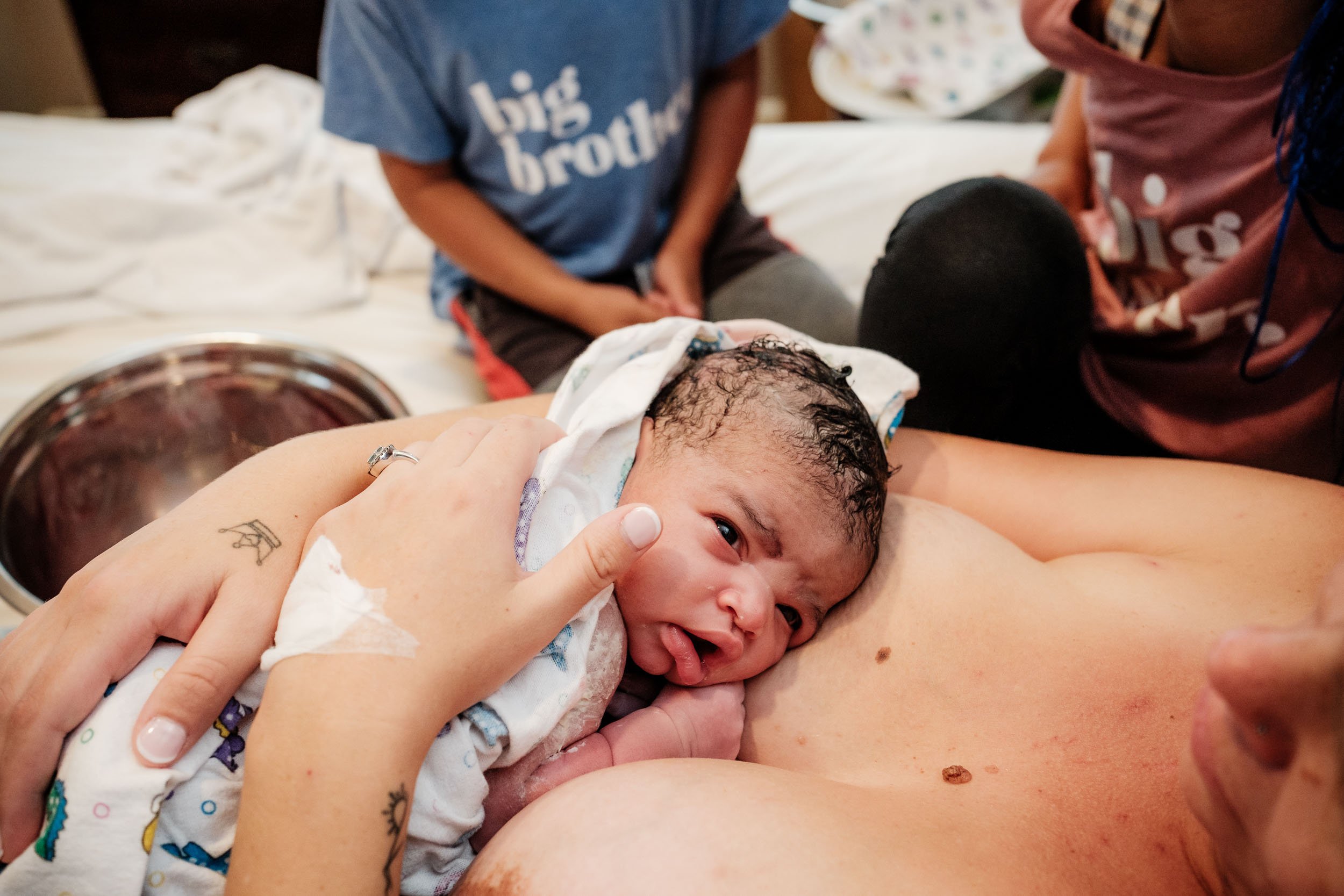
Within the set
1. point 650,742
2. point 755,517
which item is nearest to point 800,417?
point 755,517

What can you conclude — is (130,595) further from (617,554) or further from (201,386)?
(201,386)

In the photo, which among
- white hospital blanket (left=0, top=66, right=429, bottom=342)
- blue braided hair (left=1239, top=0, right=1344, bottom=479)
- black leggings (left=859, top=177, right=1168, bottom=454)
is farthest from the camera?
white hospital blanket (left=0, top=66, right=429, bottom=342)

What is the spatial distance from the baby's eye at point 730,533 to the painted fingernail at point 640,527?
0.54ft

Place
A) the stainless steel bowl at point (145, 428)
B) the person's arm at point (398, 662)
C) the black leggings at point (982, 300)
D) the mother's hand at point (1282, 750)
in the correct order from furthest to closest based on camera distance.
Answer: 1. the stainless steel bowl at point (145, 428)
2. the black leggings at point (982, 300)
3. the person's arm at point (398, 662)
4. the mother's hand at point (1282, 750)

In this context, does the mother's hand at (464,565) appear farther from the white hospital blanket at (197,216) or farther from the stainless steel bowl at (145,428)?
the white hospital blanket at (197,216)

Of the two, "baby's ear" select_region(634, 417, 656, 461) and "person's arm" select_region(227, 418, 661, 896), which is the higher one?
"person's arm" select_region(227, 418, 661, 896)

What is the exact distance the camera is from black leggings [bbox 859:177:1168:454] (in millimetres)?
1114

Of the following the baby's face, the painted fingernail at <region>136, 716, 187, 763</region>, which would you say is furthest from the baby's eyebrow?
the painted fingernail at <region>136, 716, 187, 763</region>

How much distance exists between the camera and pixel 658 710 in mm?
890

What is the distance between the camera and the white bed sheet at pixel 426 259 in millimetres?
1649

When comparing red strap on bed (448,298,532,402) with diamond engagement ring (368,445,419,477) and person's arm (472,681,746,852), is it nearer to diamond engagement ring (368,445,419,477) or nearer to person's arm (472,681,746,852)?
diamond engagement ring (368,445,419,477)

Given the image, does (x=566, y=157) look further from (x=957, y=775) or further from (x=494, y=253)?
(x=957, y=775)

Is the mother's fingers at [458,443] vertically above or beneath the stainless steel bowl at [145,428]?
above

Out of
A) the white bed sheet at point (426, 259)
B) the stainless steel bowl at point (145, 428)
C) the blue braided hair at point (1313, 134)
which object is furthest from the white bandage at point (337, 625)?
the blue braided hair at point (1313, 134)
